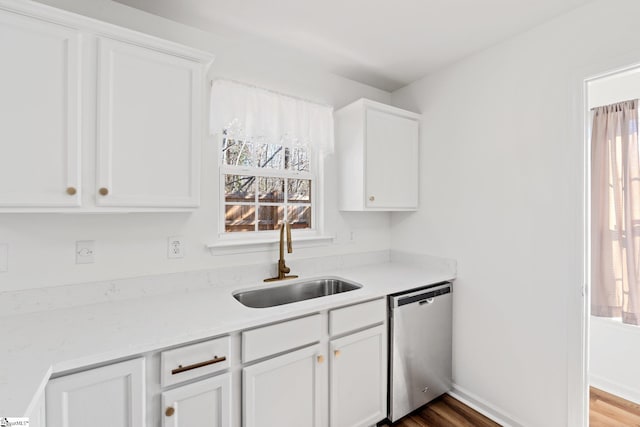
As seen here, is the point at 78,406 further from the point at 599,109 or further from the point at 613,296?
the point at 599,109

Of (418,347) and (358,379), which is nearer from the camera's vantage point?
(358,379)

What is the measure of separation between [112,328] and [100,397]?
26cm

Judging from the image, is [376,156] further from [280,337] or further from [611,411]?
[611,411]

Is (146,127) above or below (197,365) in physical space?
above

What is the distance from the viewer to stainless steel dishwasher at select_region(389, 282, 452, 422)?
1.96 m

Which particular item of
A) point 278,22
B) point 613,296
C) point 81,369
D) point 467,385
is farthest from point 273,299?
point 613,296

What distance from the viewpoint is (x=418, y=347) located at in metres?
2.08

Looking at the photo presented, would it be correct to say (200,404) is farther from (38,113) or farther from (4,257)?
(38,113)

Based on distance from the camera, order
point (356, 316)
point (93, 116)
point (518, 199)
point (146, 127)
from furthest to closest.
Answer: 1. point (518, 199)
2. point (356, 316)
3. point (146, 127)
4. point (93, 116)

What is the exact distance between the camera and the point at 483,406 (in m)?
2.13

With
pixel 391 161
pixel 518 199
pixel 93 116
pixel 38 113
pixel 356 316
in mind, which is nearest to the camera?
pixel 38 113

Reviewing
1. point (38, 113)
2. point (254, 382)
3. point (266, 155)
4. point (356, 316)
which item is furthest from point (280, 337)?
point (38, 113)

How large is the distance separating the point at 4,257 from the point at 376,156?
7.23 feet

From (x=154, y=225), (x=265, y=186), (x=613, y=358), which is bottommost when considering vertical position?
(x=613, y=358)
